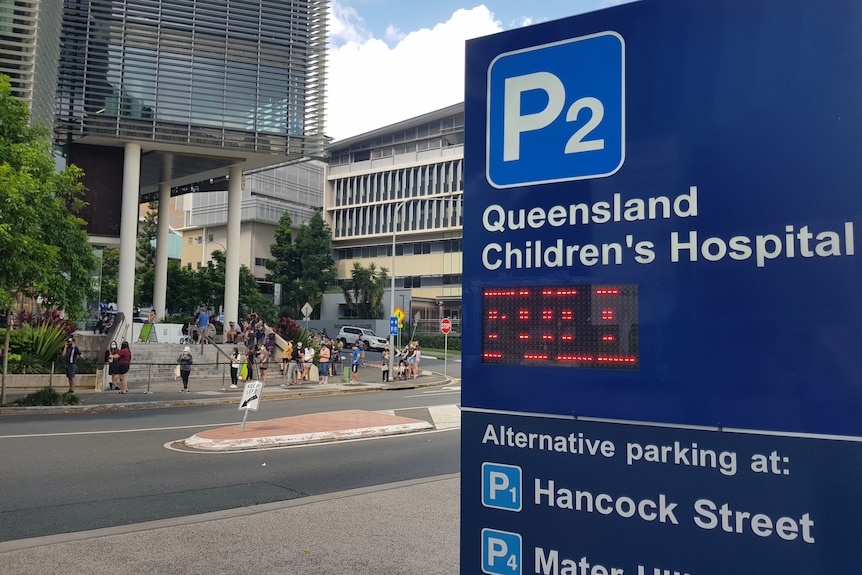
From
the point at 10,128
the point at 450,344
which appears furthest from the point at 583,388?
the point at 450,344

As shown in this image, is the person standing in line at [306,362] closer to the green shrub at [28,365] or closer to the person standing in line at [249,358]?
the person standing in line at [249,358]

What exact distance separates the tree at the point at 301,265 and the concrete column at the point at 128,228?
2799cm

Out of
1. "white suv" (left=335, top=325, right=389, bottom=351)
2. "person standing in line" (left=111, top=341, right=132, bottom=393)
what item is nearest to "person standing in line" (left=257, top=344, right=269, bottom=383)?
"person standing in line" (left=111, top=341, right=132, bottom=393)

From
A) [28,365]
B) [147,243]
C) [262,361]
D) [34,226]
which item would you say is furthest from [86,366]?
[147,243]

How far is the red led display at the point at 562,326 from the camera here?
3193 millimetres

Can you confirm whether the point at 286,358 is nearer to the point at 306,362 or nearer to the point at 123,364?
the point at 306,362

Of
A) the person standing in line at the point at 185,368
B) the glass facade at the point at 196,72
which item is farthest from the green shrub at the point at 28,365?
the glass facade at the point at 196,72

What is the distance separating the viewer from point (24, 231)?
1716 cm

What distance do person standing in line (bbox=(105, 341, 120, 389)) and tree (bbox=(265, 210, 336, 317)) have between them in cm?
3652

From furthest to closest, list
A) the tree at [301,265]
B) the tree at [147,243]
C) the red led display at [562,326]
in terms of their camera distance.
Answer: the tree at [301,265]
the tree at [147,243]
the red led display at [562,326]

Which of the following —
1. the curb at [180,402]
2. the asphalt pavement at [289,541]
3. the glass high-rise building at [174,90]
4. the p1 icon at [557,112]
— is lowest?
the curb at [180,402]

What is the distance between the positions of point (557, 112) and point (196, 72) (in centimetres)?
3438

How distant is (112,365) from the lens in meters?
24.1

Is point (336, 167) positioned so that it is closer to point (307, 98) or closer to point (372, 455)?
point (307, 98)
